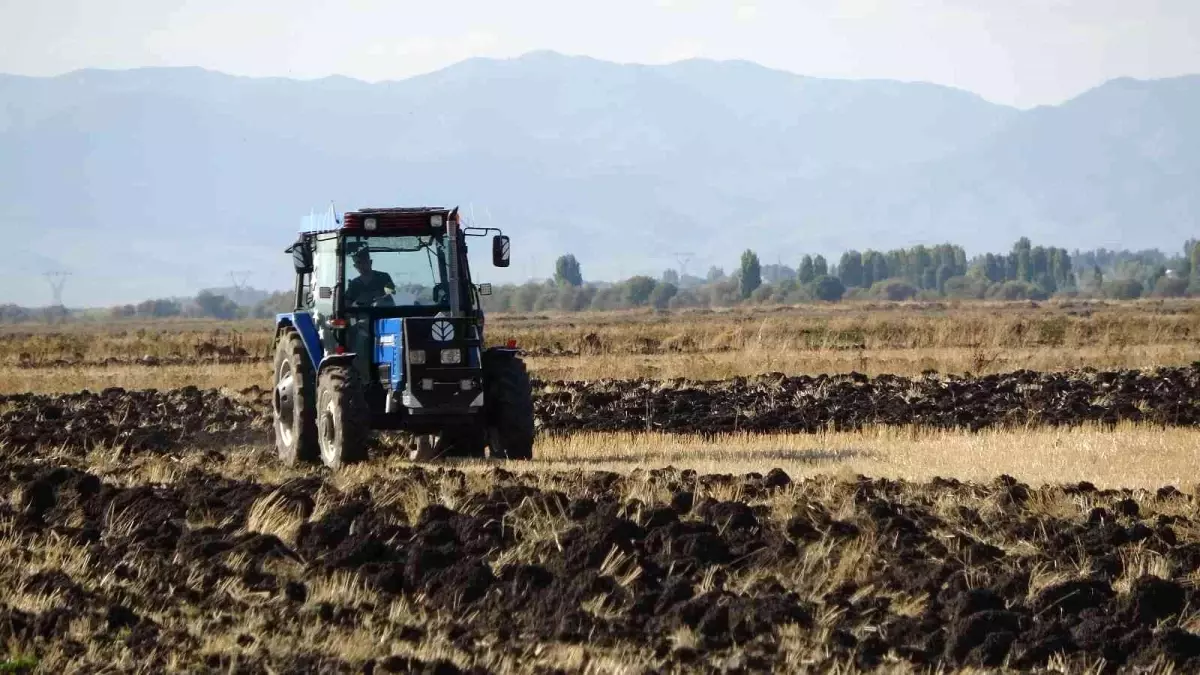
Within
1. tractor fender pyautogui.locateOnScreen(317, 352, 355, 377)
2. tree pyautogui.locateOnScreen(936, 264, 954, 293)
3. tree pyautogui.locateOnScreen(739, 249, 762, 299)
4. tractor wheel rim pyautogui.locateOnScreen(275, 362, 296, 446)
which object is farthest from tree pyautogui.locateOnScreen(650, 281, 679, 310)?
tractor fender pyautogui.locateOnScreen(317, 352, 355, 377)

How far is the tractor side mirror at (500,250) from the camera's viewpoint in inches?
612

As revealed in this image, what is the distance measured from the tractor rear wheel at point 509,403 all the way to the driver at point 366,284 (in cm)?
120

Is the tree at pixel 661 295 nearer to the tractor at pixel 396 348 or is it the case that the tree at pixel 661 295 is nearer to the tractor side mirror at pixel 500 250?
the tractor at pixel 396 348

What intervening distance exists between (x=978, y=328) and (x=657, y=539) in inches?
1421

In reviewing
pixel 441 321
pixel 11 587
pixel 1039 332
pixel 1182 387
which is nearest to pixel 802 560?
pixel 11 587

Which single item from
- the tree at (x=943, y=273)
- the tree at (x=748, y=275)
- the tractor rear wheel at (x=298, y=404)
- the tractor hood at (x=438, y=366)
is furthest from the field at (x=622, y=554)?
the tree at (x=943, y=273)

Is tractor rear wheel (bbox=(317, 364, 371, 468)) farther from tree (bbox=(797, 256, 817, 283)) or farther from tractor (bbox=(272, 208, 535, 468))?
tree (bbox=(797, 256, 817, 283))

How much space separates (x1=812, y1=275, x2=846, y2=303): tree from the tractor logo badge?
12888 cm

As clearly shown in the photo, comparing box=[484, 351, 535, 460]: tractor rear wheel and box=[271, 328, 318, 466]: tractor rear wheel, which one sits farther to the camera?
box=[271, 328, 318, 466]: tractor rear wheel

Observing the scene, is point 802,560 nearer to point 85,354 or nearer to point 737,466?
point 737,466

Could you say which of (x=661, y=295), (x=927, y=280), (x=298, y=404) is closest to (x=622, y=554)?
(x=298, y=404)

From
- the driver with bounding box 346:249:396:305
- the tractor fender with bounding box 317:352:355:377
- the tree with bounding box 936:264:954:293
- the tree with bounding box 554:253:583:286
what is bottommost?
the tractor fender with bounding box 317:352:355:377

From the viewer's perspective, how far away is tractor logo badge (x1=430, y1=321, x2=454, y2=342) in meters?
16.0

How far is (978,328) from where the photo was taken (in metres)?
46.2
